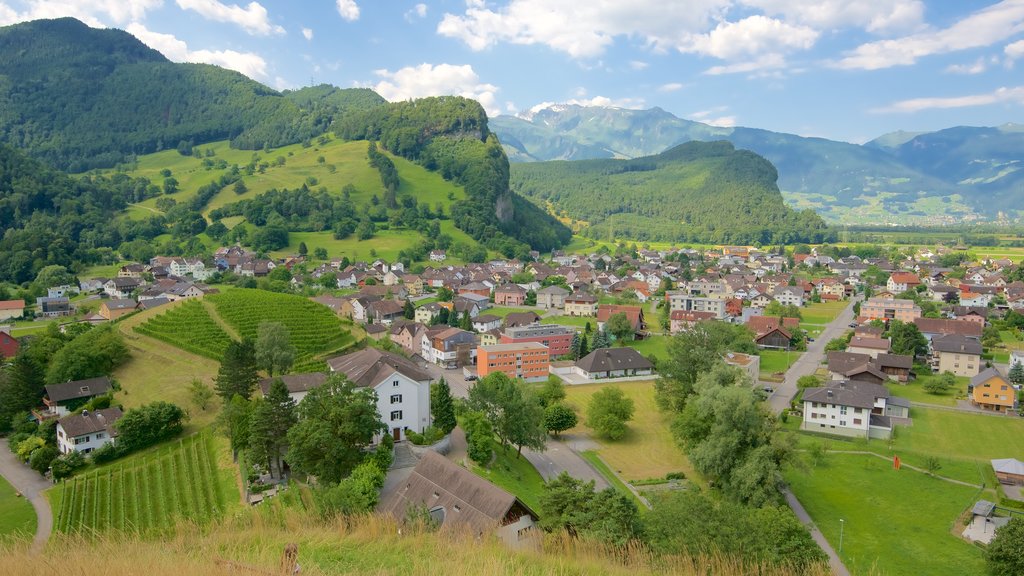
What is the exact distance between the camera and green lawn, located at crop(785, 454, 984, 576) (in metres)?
18.9

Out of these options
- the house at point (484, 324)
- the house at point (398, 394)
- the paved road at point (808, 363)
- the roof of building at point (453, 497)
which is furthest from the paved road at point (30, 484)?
the house at point (484, 324)

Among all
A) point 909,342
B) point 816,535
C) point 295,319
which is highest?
point 295,319

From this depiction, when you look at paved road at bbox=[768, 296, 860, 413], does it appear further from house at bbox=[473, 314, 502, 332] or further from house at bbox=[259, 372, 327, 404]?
house at bbox=[473, 314, 502, 332]

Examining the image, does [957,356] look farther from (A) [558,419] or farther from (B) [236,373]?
(B) [236,373]

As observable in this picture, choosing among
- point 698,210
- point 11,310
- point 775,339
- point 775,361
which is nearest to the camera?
point 775,361

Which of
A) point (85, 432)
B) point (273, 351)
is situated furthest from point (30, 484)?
point (273, 351)

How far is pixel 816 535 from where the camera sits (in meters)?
21.0

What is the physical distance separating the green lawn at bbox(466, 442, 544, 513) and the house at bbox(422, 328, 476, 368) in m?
20.0

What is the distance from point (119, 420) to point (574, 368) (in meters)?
29.4

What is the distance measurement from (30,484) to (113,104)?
171801mm

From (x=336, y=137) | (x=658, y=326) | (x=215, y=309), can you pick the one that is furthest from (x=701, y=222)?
(x=215, y=309)

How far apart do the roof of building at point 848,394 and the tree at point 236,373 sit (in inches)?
1161

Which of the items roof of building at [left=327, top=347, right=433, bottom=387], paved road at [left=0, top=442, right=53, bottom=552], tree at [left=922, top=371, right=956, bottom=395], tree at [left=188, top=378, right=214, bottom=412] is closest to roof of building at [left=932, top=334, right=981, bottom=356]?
tree at [left=922, top=371, right=956, bottom=395]

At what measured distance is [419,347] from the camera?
50562 millimetres
